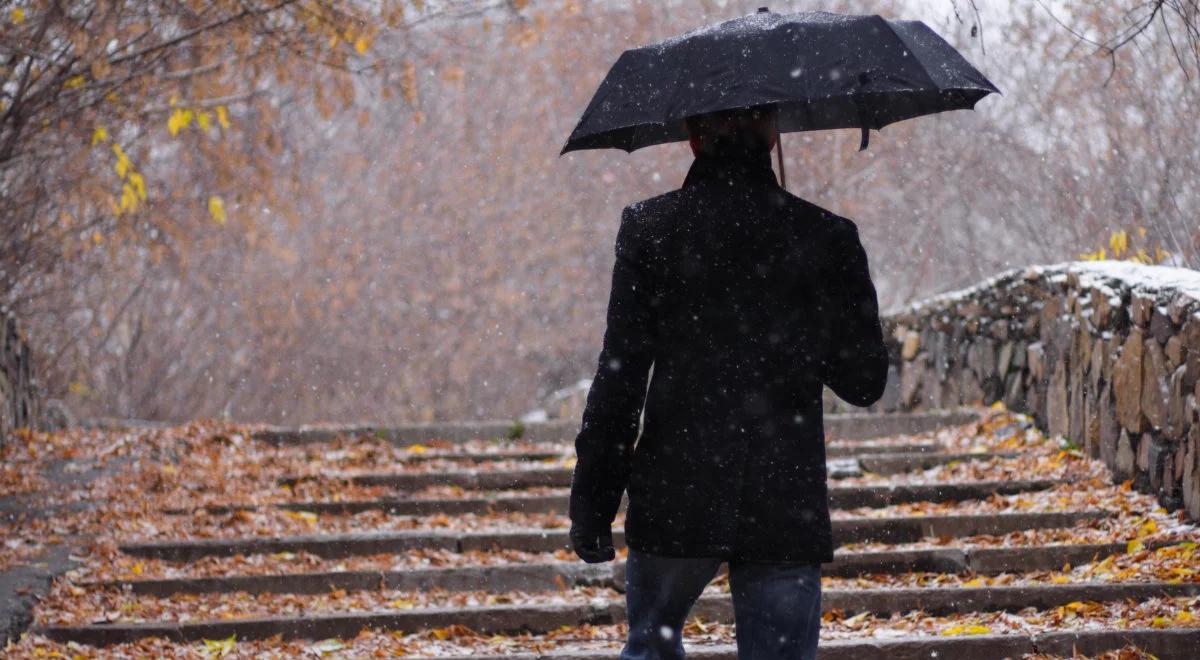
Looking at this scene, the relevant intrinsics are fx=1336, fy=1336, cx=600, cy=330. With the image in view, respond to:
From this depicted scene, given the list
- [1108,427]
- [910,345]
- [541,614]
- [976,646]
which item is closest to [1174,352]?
[1108,427]

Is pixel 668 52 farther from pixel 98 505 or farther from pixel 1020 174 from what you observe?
pixel 1020 174

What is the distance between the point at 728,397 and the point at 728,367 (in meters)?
0.06

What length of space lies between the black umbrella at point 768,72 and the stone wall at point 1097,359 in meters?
2.88

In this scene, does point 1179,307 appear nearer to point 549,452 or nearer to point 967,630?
point 967,630

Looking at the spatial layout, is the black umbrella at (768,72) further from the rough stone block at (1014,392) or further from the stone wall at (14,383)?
the stone wall at (14,383)

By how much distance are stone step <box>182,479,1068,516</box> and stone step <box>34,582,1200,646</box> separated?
5.64 ft

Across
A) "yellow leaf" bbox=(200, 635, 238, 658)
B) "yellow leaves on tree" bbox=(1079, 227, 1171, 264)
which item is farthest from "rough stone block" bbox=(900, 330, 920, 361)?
"yellow leaf" bbox=(200, 635, 238, 658)

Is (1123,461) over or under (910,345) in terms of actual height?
under

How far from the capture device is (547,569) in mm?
6066

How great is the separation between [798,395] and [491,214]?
1955 centimetres

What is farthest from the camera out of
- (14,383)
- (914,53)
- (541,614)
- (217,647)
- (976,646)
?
(14,383)

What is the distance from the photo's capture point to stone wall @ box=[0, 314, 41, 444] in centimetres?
967

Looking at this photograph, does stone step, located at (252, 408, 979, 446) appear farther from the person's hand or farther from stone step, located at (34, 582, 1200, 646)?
the person's hand

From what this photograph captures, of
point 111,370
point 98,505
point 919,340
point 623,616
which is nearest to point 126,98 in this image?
point 98,505
